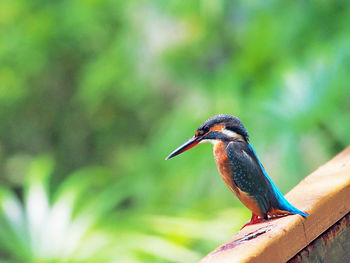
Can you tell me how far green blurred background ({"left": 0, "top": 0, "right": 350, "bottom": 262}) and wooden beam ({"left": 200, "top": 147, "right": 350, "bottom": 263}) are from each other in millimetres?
1645

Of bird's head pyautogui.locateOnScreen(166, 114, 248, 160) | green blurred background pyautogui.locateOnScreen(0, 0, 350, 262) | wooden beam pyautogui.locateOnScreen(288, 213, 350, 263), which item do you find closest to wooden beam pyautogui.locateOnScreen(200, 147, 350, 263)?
wooden beam pyautogui.locateOnScreen(288, 213, 350, 263)

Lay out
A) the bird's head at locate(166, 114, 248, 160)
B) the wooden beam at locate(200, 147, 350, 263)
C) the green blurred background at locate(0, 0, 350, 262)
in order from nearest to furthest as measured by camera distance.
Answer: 1. the wooden beam at locate(200, 147, 350, 263)
2. the bird's head at locate(166, 114, 248, 160)
3. the green blurred background at locate(0, 0, 350, 262)

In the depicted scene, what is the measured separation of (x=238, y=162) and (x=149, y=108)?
4.68 meters

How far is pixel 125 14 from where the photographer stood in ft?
18.0

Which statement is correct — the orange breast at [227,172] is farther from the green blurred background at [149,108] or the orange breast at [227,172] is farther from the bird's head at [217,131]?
the green blurred background at [149,108]

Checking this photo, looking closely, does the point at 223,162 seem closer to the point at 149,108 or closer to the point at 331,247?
the point at 331,247

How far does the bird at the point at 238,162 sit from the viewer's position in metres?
1.01

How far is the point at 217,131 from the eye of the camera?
101 centimetres

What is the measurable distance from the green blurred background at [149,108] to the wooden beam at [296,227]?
1.65m

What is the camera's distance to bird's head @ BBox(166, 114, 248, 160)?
3.29 ft

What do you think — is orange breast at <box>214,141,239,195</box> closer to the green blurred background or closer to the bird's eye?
the bird's eye

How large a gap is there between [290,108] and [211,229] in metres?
0.68

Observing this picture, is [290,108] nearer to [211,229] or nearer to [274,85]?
[274,85]

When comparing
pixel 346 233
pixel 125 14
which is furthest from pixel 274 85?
pixel 125 14
